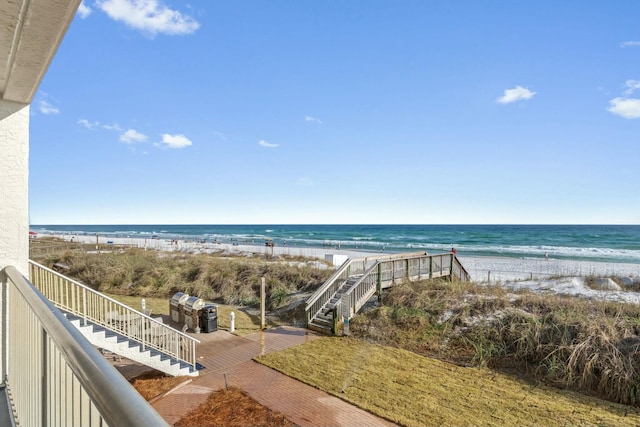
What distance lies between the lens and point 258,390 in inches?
292

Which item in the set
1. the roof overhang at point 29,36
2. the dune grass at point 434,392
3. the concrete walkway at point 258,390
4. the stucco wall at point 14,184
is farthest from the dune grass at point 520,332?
the roof overhang at point 29,36

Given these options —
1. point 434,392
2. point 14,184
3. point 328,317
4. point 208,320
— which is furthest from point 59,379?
point 328,317

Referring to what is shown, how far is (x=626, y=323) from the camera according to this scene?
8.90m

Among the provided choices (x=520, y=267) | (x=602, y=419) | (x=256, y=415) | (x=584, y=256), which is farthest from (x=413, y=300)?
(x=584, y=256)

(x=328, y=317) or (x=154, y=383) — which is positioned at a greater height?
(x=328, y=317)

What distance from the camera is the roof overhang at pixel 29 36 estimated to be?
2131mm

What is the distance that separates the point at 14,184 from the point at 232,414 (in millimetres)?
5151

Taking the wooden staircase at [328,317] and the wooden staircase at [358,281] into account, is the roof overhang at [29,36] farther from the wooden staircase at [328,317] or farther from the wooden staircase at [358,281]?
the wooden staircase at [328,317]

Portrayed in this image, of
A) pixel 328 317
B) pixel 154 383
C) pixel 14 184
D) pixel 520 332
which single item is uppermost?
pixel 14 184

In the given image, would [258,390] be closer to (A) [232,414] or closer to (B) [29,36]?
(A) [232,414]

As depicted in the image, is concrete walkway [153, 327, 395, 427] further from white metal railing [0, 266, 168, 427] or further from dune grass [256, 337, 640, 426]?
white metal railing [0, 266, 168, 427]

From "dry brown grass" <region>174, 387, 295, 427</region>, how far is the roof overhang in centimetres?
572

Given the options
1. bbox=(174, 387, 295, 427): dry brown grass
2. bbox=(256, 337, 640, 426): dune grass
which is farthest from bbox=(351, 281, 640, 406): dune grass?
bbox=(174, 387, 295, 427): dry brown grass

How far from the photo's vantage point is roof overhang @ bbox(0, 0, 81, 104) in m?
2.13
